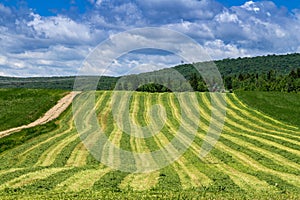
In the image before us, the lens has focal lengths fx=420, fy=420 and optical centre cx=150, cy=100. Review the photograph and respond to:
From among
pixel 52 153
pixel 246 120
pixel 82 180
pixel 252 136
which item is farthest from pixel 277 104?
pixel 82 180

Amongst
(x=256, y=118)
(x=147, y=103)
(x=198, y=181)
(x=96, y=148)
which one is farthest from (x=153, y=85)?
(x=198, y=181)

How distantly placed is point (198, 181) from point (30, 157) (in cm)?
1567

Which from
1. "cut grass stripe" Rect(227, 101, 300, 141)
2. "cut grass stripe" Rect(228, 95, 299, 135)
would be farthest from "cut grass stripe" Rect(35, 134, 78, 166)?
"cut grass stripe" Rect(228, 95, 299, 135)

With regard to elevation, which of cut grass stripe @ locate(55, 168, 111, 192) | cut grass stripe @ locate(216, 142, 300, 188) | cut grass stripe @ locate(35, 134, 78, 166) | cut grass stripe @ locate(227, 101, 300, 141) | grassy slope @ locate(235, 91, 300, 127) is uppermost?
grassy slope @ locate(235, 91, 300, 127)

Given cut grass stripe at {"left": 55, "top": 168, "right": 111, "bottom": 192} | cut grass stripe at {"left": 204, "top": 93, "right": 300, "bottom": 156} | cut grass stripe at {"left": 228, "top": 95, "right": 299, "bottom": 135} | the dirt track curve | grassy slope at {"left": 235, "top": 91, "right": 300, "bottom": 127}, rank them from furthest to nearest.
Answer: grassy slope at {"left": 235, "top": 91, "right": 300, "bottom": 127} < the dirt track curve < cut grass stripe at {"left": 228, "top": 95, "right": 299, "bottom": 135} < cut grass stripe at {"left": 204, "top": 93, "right": 300, "bottom": 156} < cut grass stripe at {"left": 55, "top": 168, "right": 111, "bottom": 192}

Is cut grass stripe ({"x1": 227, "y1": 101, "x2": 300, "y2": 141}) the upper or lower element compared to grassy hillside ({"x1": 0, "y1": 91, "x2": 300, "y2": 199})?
upper

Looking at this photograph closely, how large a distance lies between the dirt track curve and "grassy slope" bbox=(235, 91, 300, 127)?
1232 inches

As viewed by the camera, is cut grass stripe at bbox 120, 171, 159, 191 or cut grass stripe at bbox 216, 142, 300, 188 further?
cut grass stripe at bbox 216, 142, 300, 188

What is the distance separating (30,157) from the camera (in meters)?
32.8

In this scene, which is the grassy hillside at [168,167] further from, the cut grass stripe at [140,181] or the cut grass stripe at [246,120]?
the cut grass stripe at [246,120]

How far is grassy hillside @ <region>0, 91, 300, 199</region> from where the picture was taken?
1900 centimetres

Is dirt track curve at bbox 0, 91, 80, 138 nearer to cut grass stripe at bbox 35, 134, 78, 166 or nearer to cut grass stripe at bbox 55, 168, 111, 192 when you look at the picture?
cut grass stripe at bbox 35, 134, 78, 166

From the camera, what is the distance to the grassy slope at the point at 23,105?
192ft

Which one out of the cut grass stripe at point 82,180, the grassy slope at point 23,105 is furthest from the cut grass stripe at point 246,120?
the grassy slope at point 23,105
